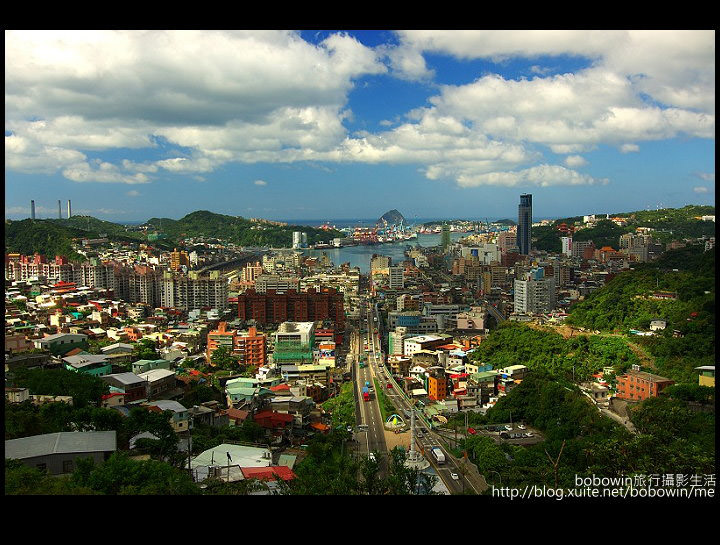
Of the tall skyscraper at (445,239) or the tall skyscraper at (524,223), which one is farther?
the tall skyscraper at (445,239)

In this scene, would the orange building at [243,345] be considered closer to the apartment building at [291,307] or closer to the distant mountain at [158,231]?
the apartment building at [291,307]

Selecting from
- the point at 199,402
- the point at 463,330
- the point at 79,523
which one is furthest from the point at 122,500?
the point at 463,330

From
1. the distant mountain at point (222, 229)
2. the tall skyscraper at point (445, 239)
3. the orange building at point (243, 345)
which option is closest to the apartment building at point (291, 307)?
the orange building at point (243, 345)

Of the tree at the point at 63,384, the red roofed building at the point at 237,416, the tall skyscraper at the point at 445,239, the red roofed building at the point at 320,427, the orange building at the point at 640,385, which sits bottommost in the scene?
the red roofed building at the point at 320,427

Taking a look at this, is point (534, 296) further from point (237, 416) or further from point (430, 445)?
point (237, 416)

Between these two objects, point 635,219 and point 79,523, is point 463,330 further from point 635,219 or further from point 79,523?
point 635,219

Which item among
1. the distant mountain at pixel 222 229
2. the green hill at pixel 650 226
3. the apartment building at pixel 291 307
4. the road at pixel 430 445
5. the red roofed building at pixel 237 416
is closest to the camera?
the road at pixel 430 445
